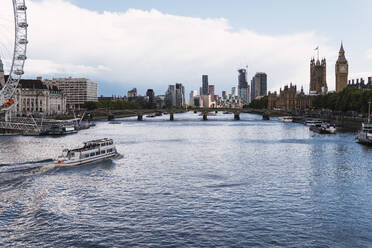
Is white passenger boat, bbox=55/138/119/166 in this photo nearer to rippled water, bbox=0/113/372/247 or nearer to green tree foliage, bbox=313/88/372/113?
rippled water, bbox=0/113/372/247

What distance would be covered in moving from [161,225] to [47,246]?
8.08m

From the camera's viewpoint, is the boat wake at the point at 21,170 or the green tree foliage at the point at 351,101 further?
the green tree foliage at the point at 351,101

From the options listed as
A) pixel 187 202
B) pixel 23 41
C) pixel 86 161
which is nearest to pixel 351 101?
pixel 23 41

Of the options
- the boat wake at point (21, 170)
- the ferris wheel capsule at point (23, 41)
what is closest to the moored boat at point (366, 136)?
the boat wake at point (21, 170)

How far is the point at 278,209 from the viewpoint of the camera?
34.3 meters

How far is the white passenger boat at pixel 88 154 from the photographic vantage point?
5341 centimetres

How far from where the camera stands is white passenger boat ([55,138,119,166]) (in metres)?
53.4

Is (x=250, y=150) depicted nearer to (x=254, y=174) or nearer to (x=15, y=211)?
(x=254, y=174)

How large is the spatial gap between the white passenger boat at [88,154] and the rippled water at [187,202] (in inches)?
68.1

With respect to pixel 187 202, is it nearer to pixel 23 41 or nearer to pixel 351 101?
pixel 23 41

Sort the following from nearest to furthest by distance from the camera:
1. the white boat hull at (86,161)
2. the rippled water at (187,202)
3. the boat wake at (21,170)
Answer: the rippled water at (187,202) < the boat wake at (21,170) < the white boat hull at (86,161)

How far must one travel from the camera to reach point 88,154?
187ft

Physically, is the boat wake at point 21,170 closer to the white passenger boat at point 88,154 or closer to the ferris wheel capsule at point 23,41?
the white passenger boat at point 88,154

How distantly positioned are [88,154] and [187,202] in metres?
25.0
